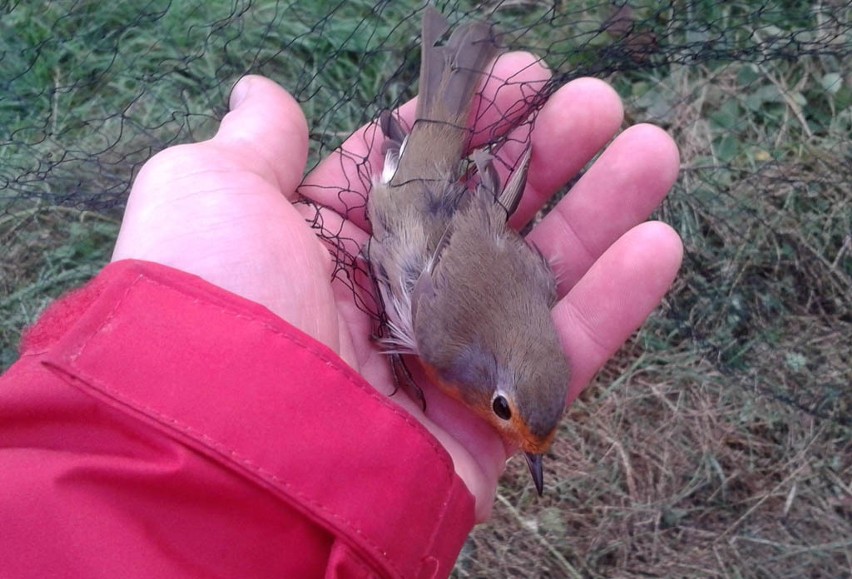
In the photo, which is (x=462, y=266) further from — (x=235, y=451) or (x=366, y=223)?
(x=235, y=451)

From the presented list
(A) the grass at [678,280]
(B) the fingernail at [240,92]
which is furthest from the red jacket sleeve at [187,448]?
(A) the grass at [678,280]

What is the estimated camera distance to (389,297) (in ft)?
8.47

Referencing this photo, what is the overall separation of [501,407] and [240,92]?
119 cm

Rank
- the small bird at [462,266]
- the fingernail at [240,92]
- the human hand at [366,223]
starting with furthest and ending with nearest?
the fingernail at [240,92]
the small bird at [462,266]
the human hand at [366,223]

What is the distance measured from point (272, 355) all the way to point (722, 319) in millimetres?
2215

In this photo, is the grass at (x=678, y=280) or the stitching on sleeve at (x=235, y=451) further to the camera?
the grass at (x=678, y=280)

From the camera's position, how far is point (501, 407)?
2332 millimetres

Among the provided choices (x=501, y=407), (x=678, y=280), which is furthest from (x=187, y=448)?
(x=678, y=280)

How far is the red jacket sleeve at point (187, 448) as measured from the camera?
1.56m

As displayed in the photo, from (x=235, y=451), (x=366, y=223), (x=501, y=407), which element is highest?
(x=235, y=451)

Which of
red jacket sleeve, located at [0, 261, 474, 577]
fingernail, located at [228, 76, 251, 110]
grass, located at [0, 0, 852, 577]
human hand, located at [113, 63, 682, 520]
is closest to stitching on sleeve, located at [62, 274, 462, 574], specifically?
red jacket sleeve, located at [0, 261, 474, 577]

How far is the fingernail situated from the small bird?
1.56ft

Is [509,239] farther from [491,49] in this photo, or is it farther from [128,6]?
[128,6]

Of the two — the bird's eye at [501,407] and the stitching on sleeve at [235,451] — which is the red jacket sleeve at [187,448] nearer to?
the stitching on sleeve at [235,451]
